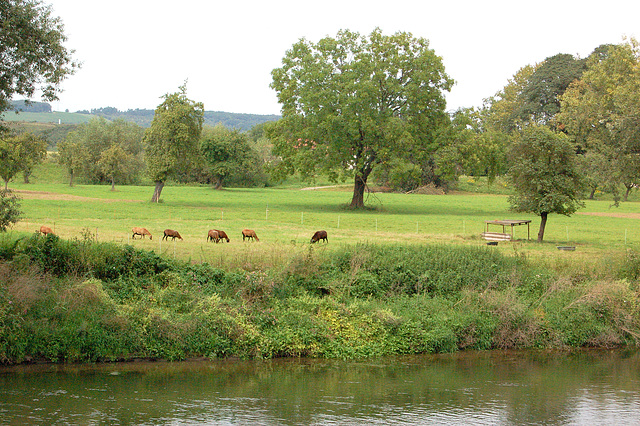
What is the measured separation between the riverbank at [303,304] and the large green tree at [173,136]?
34.8 m

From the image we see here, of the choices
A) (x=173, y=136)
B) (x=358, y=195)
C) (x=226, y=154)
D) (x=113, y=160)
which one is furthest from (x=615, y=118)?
(x=226, y=154)

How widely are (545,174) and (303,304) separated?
20.1 m

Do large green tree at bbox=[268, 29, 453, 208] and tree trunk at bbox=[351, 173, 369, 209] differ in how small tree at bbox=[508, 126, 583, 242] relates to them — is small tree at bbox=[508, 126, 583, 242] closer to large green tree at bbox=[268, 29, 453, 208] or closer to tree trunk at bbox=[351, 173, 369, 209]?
large green tree at bbox=[268, 29, 453, 208]

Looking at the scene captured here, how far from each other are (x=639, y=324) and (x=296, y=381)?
11.7 m

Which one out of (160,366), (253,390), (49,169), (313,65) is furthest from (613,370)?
(49,169)

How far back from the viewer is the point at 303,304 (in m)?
19.0

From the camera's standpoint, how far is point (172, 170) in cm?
5678

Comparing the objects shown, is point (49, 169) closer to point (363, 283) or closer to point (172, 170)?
point (172, 170)

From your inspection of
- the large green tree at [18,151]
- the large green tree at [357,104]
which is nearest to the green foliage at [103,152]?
the large green tree at [357,104]

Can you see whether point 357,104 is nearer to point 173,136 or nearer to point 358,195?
point 358,195

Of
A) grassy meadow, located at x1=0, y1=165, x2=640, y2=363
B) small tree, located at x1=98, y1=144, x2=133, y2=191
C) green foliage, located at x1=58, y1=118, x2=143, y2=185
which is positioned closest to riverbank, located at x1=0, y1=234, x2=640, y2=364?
grassy meadow, located at x1=0, y1=165, x2=640, y2=363

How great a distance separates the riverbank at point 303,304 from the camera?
1644cm

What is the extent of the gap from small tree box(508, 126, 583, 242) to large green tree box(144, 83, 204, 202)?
3089 centimetres

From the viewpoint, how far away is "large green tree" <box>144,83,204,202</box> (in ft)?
183
